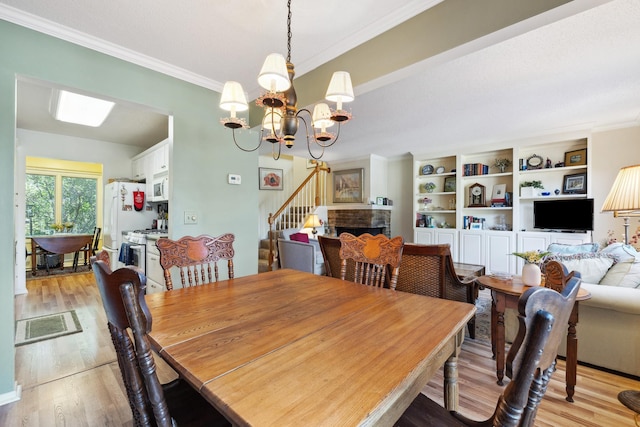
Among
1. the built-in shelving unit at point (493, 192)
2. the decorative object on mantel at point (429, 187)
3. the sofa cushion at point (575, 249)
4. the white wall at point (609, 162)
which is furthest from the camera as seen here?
the decorative object on mantel at point (429, 187)

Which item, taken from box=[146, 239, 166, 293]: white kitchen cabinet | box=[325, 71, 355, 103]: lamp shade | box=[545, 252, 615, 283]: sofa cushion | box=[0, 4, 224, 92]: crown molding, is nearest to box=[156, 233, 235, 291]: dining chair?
box=[325, 71, 355, 103]: lamp shade

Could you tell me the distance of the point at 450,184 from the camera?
5.76 m

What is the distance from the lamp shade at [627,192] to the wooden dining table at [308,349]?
1484mm

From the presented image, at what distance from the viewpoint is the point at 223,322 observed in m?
1.06

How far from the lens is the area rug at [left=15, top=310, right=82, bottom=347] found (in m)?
2.66

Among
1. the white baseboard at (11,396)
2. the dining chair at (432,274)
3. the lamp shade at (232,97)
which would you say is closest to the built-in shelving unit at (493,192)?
the dining chair at (432,274)

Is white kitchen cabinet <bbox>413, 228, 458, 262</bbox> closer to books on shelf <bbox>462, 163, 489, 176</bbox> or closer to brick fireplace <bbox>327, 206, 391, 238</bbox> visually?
brick fireplace <bbox>327, 206, 391, 238</bbox>

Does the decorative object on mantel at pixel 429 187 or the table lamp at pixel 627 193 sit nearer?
the table lamp at pixel 627 193

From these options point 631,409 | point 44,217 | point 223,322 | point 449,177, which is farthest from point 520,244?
point 44,217

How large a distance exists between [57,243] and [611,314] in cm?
765

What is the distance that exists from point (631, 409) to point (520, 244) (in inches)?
139

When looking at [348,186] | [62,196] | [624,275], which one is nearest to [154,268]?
[62,196]

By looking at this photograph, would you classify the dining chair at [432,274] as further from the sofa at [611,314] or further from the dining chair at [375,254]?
Answer: the sofa at [611,314]

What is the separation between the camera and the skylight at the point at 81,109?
3224mm
